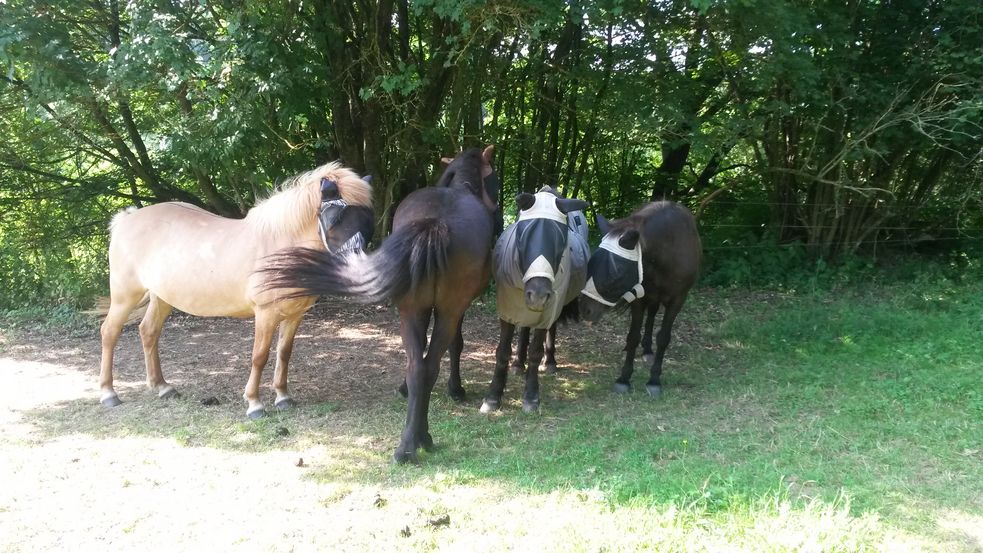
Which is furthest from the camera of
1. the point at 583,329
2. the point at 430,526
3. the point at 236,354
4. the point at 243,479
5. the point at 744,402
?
the point at 583,329

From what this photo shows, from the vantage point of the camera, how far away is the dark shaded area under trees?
5941 millimetres

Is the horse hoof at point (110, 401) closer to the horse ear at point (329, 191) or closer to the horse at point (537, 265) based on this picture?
the horse ear at point (329, 191)

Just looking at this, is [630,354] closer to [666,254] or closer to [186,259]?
[666,254]

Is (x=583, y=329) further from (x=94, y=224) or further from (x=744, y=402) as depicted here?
(x=94, y=224)

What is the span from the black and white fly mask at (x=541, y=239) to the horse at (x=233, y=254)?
1070 mm

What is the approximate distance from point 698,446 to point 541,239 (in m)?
1.62

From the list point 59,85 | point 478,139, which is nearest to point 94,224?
point 59,85

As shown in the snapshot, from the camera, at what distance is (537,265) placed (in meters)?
3.98

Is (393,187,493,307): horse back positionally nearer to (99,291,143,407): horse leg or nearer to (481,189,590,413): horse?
(481,189,590,413): horse

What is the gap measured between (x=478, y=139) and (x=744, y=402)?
4810 millimetres

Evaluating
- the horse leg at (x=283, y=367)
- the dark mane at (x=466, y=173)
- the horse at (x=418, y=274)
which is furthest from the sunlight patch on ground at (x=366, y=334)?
the horse at (x=418, y=274)

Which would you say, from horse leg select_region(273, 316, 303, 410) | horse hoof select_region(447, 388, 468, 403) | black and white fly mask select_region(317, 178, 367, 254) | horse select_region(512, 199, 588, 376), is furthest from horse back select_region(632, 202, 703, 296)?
horse leg select_region(273, 316, 303, 410)

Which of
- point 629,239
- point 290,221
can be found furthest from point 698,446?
point 290,221

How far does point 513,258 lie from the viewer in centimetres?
412
